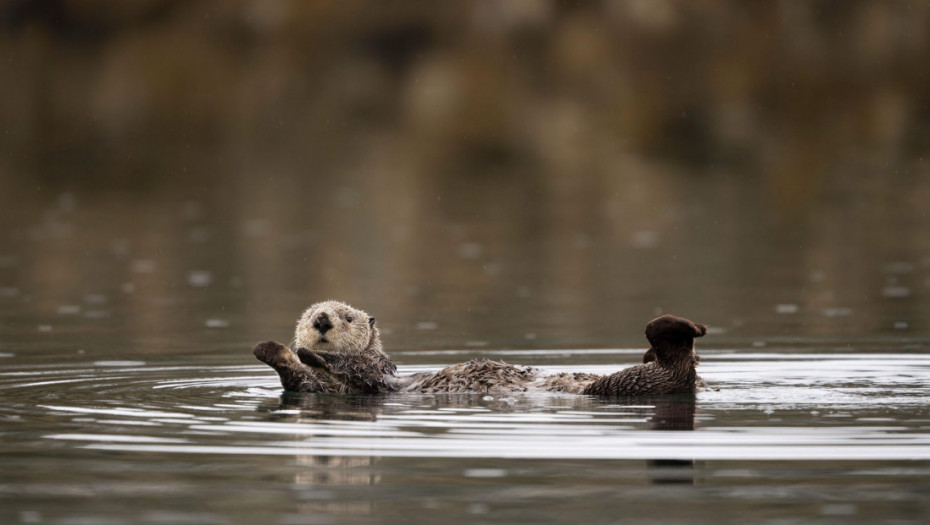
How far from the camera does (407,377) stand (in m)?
9.16

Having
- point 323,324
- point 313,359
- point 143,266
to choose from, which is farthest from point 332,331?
point 143,266

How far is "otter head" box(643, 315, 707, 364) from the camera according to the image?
7902 millimetres

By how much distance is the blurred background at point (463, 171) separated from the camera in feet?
48.2

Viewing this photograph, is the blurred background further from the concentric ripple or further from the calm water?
the calm water

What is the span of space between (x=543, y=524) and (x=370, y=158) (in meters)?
39.7

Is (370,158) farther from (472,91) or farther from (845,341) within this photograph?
(845,341)

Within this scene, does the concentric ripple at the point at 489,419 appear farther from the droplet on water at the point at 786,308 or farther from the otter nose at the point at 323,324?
the droplet on water at the point at 786,308

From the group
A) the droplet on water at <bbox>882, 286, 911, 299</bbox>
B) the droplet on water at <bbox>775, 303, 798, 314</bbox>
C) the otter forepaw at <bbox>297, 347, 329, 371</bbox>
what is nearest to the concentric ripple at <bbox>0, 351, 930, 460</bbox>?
the otter forepaw at <bbox>297, 347, 329, 371</bbox>

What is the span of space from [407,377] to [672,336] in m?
1.77

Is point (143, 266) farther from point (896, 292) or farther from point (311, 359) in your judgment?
point (311, 359)

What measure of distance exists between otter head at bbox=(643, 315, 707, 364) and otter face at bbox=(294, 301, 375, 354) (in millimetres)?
1716

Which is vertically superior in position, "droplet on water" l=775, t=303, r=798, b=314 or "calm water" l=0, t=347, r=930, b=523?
"droplet on water" l=775, t=303, r=798, b=314

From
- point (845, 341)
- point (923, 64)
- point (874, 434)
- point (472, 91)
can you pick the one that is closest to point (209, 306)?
point (845, 341)

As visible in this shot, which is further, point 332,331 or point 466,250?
point 466,250
